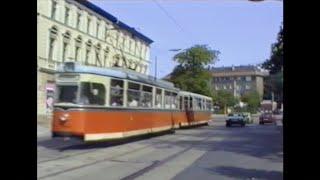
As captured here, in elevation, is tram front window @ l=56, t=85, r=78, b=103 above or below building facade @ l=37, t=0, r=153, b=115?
below

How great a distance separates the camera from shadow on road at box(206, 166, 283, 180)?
12.2 m

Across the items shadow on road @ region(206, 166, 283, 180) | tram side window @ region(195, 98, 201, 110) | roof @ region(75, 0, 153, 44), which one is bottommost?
shadow on road @ region(206, 166, 283, 180)

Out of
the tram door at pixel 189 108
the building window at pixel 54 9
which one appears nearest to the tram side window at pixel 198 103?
the tram door at pixel 189 108

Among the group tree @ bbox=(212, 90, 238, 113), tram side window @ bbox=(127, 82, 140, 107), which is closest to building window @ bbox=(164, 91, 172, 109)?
tram side window @ bbox=(127, 82, 140, 107)

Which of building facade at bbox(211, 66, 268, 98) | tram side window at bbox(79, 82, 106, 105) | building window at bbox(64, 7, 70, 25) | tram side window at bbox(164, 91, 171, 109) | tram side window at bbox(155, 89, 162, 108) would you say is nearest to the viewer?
tram side window at bbox(79, 82, 106, 105)

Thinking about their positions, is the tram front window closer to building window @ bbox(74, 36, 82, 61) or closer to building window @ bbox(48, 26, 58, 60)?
building window @ bbox(48, 26, 58, 60)

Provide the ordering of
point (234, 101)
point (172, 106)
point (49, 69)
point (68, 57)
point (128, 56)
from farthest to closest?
point (234, 101) < point (128, 56) < point (68, 57) < point (49, 69) < point (172, 106)

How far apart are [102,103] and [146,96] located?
5524mm

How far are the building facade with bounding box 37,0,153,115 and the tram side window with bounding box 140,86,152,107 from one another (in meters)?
13.5

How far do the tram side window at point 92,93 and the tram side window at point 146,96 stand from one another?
447cm
